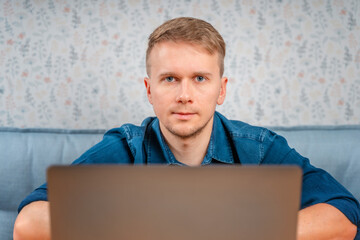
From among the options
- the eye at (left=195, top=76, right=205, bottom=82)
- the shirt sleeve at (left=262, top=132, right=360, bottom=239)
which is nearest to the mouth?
the eye at (left=195, top=76, right=205, bottom=82)

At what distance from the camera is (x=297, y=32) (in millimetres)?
1839

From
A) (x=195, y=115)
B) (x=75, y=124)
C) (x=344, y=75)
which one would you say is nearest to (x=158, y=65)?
(x=195, y=115)

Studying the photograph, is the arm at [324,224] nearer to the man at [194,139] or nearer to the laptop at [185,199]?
the man at [194,139]

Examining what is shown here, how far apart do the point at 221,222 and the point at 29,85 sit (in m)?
1.61

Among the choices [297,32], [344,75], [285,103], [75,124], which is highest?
[297,32]

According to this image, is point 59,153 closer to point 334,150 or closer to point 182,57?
A: point 182,57

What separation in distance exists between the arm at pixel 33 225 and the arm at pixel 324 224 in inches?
23.0

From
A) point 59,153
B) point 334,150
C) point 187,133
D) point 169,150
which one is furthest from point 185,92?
point 334,150

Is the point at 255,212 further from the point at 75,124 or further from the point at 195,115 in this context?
the point at 75,124

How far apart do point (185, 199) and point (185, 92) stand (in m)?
0.58

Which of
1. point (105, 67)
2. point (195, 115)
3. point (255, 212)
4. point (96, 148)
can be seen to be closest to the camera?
point (255, 212)

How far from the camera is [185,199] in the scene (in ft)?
1.62

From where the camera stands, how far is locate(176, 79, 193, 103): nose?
3.40 ft

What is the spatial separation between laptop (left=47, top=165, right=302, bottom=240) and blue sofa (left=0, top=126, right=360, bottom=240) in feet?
3.39
